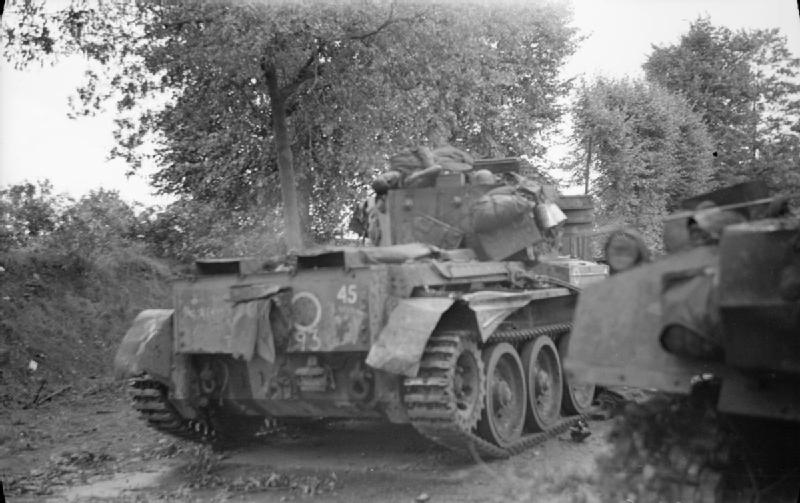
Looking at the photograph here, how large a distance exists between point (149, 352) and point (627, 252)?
515 centimetres

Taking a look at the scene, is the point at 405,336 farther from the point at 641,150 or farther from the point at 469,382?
the point at 641,150

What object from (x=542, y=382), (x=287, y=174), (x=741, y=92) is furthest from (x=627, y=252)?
(x=287, y=174)

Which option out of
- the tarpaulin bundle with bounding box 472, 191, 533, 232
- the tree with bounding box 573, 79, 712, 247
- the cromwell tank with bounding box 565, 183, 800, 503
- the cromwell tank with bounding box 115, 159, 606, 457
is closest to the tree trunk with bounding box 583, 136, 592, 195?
the tree with bounding box 573, 79, 712, 247

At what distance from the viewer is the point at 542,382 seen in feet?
29.5

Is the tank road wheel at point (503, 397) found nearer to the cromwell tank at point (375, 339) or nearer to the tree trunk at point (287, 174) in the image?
the cromwell tank at point (375, 339)

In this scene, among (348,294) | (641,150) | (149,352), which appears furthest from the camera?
Answer: (641,150)

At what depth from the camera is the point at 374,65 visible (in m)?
13.2

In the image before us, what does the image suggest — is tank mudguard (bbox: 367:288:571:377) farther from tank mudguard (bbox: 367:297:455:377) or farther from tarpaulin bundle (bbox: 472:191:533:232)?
tarpaulin bundle (bbox: 472:191:533:232)

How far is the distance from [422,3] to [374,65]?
3.97 feet

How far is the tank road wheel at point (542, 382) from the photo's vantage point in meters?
8.47

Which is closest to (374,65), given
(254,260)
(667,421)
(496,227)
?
(496,227)

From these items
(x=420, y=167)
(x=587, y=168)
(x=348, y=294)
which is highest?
(x=587, y=168)

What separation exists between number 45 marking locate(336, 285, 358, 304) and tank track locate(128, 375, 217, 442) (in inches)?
83.8

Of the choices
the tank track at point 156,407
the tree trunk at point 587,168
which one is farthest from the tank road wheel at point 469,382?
the tree trunk at point 587,168
